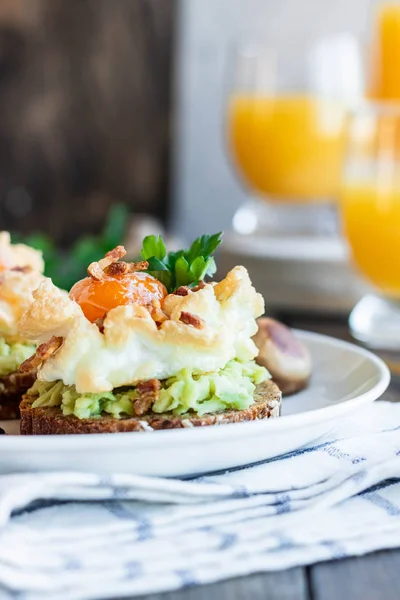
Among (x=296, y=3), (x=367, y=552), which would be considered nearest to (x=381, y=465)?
(x=367, y=552)

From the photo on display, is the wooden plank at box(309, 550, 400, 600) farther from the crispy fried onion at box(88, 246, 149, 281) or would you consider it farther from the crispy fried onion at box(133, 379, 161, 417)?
the crispy fried onion at box(88, 246, 149, 281)

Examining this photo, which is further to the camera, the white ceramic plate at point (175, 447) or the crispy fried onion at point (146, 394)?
the crispy fried onion at point (146, 394)

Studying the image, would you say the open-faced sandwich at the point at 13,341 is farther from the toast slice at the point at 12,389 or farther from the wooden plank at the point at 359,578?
the wooden plank at the point at 359,578

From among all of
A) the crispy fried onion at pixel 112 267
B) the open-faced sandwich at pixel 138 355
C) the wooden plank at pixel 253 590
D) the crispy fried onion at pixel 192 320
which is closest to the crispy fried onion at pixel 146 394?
the open-faced sandwich at pixel 138 355

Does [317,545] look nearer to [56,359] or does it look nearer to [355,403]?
[355,403]

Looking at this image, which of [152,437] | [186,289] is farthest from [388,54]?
[152,437]

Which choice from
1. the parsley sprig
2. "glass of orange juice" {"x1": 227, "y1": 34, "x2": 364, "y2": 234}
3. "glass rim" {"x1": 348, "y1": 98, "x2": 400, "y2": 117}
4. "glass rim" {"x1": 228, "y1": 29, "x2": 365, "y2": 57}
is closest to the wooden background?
"glass rim" {"x1": 228, "y1": 29, "x2": 365, "y2": 57}
